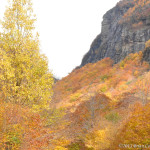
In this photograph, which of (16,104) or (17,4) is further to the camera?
(17,4)

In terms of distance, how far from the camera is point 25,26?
717cm

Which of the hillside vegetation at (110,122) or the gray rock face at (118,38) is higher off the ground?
the gray rock face at (118,38)

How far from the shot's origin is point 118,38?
155ft

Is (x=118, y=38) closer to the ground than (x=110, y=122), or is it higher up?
higher up

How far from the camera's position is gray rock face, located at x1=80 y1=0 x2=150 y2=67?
38.0m

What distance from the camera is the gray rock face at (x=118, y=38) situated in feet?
125

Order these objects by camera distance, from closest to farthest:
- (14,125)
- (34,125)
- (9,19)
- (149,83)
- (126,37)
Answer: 1. (14,125)
2. (34,125)
3. (9,19)
4. (149,83)
5. (126,37)

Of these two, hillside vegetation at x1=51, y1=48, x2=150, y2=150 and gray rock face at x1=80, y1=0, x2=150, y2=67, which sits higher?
gray rock face at x1=80, y1=0, x2=150, y2=67

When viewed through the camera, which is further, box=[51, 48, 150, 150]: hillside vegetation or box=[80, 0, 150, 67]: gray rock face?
box=[80, 0, 150, 67]: gray rock face

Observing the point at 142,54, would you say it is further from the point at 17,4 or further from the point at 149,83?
the point at 17,4

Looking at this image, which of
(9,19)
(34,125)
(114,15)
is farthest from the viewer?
(114,15)

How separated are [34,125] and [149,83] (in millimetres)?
12845

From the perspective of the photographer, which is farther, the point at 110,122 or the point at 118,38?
the point at 118,38

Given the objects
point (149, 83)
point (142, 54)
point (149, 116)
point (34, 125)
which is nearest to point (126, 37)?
point (142, 54)
